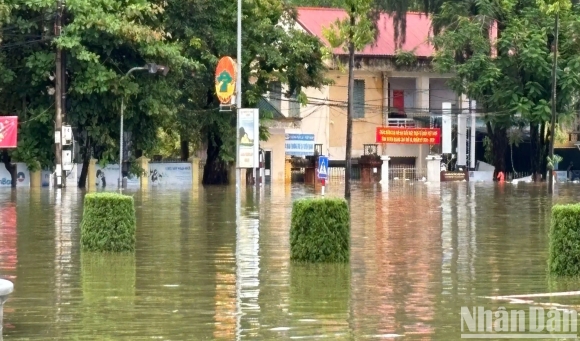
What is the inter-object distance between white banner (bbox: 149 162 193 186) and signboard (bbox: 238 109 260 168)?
30.8 meters

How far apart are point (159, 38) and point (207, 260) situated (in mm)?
30069

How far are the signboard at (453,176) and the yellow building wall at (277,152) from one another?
345 inches

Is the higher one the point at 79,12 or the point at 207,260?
the point at 79,12

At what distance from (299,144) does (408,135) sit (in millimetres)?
6502

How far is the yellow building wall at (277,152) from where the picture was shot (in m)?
62.6

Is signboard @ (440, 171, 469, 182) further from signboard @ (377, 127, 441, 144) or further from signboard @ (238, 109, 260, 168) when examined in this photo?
signboard @ (238, 109, 260, 168)

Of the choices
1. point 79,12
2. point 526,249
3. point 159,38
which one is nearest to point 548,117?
point 159,38

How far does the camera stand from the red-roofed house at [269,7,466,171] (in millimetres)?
65312

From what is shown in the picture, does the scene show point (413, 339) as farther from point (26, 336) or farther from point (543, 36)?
point (543, 36)

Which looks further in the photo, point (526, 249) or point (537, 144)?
point (537, 144)

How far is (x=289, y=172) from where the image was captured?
63781 millimetres

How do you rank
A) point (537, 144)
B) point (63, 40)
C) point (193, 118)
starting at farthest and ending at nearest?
point (537, 144), point (193, 118), point (63, 40)

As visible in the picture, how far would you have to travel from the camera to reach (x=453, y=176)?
6353 centimetres

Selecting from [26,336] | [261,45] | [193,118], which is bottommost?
[26,336]
